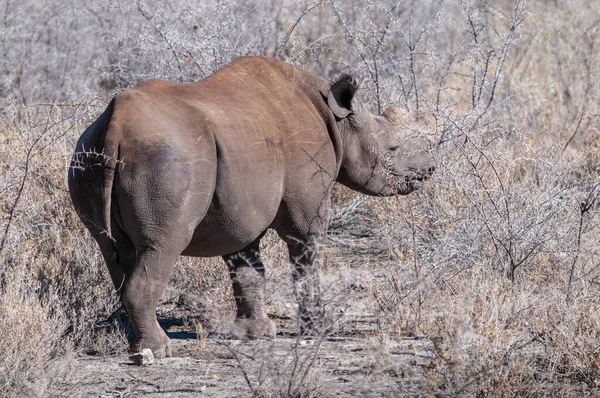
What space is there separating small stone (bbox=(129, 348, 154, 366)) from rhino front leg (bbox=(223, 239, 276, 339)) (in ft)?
2.72

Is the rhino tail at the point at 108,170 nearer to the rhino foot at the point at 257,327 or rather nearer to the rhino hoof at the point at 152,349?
the rhino hoof at the point at 152,349

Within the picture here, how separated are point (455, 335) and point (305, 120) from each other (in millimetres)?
1930

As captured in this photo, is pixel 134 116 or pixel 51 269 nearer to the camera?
pixel 134 116

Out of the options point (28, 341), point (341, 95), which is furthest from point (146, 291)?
point (341, 95)

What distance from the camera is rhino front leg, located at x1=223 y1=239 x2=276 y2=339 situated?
698 centimetres

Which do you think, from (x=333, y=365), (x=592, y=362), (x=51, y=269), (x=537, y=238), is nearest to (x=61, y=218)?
(x=51, y=269)

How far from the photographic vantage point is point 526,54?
15.7 m

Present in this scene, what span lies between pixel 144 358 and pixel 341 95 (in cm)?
230

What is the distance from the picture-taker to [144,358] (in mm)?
6172

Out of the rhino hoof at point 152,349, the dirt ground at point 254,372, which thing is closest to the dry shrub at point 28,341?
the dirt ground at point 254,372

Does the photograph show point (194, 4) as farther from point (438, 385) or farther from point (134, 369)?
point (438, 385)

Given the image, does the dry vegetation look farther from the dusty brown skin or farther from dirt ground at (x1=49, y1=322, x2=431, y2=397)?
the dusty brown skin

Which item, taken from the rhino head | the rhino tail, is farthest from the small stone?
the rhino head

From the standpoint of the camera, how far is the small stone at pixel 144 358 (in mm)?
6176
